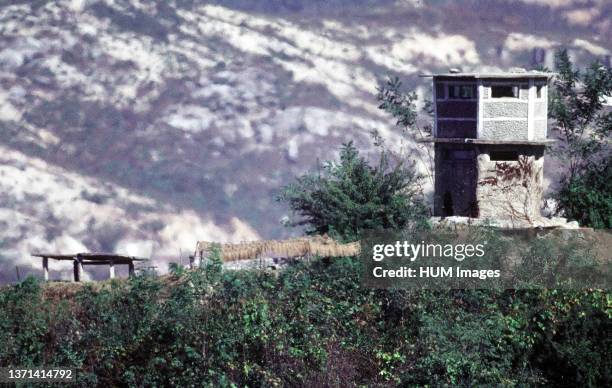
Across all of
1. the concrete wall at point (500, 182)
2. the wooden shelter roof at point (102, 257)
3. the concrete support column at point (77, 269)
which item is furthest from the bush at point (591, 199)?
the concrete support column at point (77, 269)

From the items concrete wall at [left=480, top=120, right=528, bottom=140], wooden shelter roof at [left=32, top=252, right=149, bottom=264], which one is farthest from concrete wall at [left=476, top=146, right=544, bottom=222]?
wooden shelter roof at [left=32, top=252, right=149, bottom=264]

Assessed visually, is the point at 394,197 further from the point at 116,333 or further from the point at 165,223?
the point at 165,223

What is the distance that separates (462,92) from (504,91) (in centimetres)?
92

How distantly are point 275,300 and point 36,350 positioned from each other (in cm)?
348

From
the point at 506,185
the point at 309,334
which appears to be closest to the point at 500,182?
the point at 506,185

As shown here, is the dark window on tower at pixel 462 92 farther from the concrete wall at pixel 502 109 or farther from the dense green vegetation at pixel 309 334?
the dense green vegetation at pixel 309 334

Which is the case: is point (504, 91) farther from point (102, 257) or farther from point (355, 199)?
point (102, 257)

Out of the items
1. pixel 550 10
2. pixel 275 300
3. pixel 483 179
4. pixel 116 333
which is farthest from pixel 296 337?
pixel 550 10

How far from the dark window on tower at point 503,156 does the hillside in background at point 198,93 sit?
46303mm

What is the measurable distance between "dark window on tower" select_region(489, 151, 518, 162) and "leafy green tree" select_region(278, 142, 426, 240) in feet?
5.87

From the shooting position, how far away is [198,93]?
95375 mm

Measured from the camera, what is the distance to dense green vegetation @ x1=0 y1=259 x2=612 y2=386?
16.8 metres

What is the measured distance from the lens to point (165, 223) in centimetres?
7538

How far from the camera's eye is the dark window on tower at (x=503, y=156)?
26.4 meters
